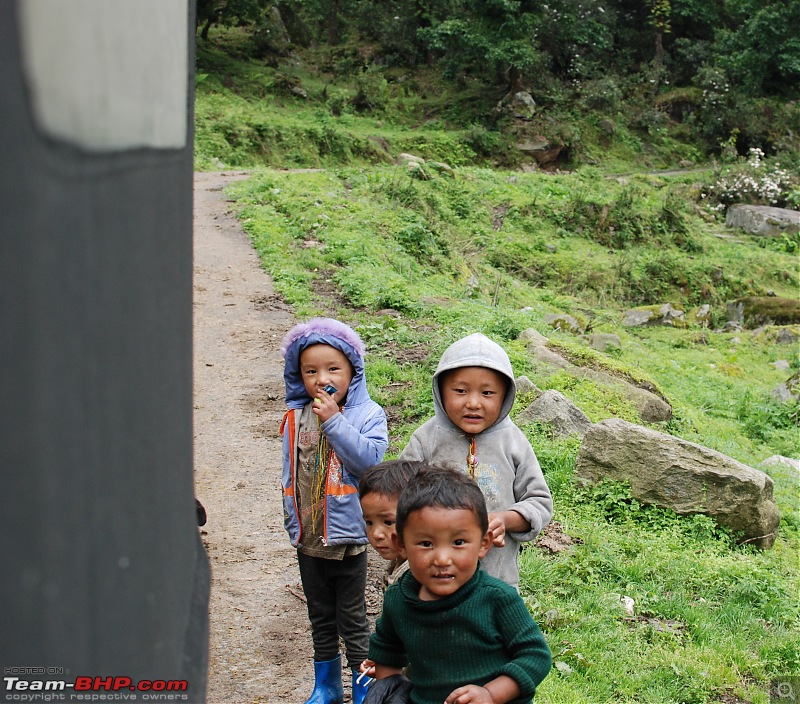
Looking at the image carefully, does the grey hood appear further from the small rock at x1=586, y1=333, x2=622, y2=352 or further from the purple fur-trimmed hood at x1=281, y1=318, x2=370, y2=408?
the small rock at x1=586, y1=333, x2=622, y2=352

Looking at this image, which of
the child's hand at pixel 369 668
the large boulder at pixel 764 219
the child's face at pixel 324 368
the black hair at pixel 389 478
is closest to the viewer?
the child's hand at pixel 369 668

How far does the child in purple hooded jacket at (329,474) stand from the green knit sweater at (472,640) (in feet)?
2.79

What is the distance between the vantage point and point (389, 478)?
2523 mm

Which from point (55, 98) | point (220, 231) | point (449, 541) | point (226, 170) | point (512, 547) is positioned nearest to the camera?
point (55, 98)

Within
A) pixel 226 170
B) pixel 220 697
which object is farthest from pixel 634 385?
pixel 226 170

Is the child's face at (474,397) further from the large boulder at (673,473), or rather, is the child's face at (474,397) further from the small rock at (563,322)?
the small rock at (563,322)

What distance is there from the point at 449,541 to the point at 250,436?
4232 mm

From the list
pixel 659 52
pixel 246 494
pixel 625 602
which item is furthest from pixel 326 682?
pixel 659 52

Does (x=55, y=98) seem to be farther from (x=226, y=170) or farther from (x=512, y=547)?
(x=226, y=170)

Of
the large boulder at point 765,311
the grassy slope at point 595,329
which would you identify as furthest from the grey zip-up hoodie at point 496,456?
the large boulder at point 765,311

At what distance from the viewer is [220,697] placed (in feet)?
11.2

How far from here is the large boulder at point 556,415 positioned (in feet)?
20.8

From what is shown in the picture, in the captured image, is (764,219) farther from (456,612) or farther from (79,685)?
(79,685)

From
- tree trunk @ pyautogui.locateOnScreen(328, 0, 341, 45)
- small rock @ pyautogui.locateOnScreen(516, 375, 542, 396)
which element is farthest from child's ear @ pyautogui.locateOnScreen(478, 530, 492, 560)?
tree trunk @ pyautogui.locateOnScreen(328, 0, 341, 45)
